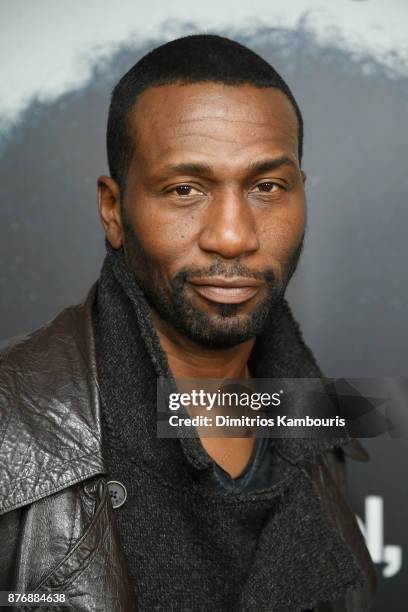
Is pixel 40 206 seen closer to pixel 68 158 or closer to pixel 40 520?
pixel 68 158

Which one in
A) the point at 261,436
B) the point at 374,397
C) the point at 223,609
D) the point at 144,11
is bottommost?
the point at 223,609

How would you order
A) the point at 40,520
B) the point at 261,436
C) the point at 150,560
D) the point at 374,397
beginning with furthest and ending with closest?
1. the point at 374,397
2. the point at 261,436
3. the point at 150,560
4. the point at 40,520

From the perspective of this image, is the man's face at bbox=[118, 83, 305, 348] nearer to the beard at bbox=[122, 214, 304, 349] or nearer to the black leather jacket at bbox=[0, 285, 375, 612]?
the beard at bbox=[122, 214, 304, 349]

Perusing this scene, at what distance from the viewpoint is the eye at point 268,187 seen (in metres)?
1.39

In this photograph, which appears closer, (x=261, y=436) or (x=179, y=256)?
(x=179, y=256)

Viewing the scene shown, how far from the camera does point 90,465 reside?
1256 millimetres

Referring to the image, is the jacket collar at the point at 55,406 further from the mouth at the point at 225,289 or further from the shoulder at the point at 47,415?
the mouth at the point at 225,289

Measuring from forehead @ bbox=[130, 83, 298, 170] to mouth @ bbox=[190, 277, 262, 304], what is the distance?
0.20 meters

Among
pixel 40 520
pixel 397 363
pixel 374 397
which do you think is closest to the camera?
pixel 40 520

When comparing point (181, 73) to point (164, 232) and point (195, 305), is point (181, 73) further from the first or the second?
point (195, 305)

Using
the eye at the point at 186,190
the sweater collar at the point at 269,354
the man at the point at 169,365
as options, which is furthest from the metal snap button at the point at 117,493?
the eye at the point at 186,190

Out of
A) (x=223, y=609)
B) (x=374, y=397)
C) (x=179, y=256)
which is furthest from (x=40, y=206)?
(x=223, y=609)

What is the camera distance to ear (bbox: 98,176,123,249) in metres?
1.49

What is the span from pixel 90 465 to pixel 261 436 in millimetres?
447
